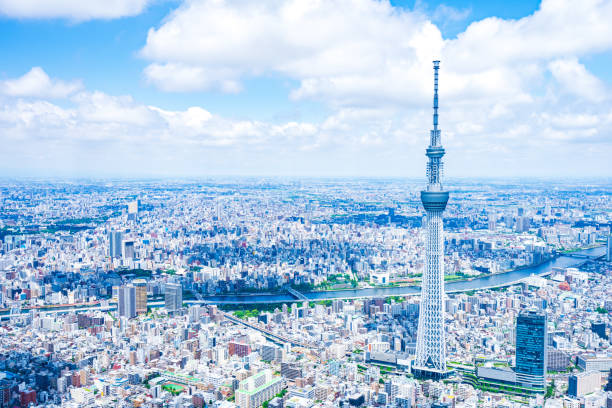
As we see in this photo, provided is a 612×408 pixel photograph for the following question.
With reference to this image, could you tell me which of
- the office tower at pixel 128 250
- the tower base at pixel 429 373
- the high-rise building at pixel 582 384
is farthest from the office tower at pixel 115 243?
the high-rise building at pixel 582 384

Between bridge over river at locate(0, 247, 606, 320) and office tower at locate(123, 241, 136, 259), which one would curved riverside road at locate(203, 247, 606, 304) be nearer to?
bridge over river at locate(0, 247, 606, 320)

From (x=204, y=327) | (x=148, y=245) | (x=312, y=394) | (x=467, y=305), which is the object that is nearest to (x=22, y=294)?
(x=204, y=327)

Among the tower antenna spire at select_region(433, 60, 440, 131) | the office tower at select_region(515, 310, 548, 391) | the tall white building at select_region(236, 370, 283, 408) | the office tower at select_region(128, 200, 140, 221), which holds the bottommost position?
the tall white building at select_region(236, 370, 283, 408)

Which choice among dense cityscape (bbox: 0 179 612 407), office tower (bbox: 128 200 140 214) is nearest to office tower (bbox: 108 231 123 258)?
dense cityscape (bbox: 0 179 612 407)

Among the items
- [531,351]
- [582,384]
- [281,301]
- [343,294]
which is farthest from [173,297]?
[582,384]

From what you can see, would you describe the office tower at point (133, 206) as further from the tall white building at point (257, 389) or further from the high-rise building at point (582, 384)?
the high-rise building at point (582, 384)

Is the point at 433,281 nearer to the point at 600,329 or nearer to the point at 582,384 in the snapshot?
the point at 582,384
